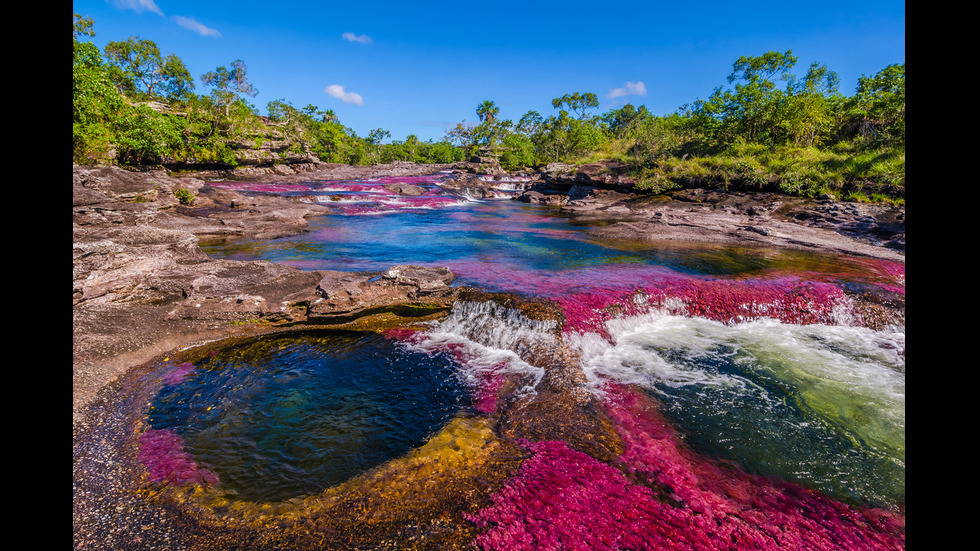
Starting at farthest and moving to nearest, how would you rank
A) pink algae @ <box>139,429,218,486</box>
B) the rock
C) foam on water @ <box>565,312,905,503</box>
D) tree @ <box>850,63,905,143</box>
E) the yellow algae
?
tree @ <box>850,63,905,143</box>
the rock
foam on water @ <box>565,312,905,503</box>
pink algae @ <box>139,429,218,486</box>
the yellow algae

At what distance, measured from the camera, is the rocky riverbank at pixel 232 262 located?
8.38 metres

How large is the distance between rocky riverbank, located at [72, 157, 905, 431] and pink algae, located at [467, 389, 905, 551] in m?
6.24

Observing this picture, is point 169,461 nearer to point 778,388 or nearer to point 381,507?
point 381,507

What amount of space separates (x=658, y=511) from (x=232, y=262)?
12.2 m

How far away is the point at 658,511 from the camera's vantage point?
185 inches

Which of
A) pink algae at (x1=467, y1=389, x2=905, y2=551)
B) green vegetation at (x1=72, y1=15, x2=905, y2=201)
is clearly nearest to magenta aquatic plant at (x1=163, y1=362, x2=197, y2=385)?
pink algae at (x1=467, y1=389, x2=905, y2=551)

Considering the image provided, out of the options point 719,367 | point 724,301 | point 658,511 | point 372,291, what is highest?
point 372,291

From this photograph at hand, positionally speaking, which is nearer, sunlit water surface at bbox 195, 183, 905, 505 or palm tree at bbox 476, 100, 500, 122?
sunlit water surface at bbox 195, 183, 905, 505

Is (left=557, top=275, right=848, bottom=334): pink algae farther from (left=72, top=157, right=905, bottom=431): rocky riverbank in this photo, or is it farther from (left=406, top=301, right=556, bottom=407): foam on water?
(left=72, top=157, right=905, bottom=431): rocky riverbank

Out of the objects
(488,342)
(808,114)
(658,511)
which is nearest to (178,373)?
(488,342)

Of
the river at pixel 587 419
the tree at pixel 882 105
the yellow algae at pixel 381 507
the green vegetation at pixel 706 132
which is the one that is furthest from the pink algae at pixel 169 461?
the tree at pixel 882 105

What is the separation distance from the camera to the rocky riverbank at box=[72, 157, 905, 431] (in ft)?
27.5

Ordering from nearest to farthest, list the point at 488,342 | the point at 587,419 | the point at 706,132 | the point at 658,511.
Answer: the point at 658,511, the point at 587,419, the point at 488,342, the point at 706,132

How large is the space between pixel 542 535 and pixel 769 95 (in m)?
41.6
